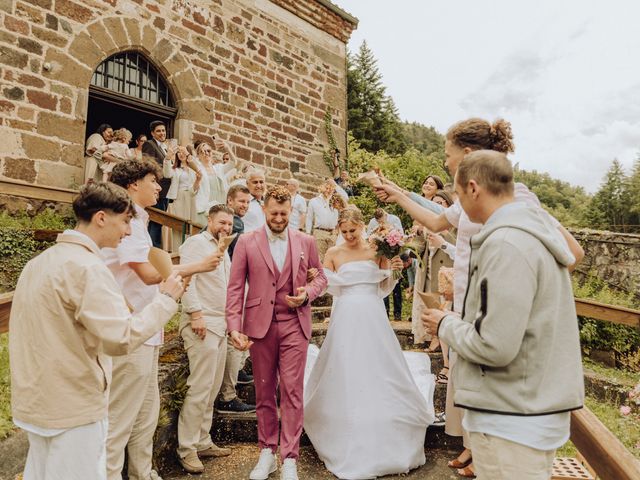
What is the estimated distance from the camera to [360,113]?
98.6 ft

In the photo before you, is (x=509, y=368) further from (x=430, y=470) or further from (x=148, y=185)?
(x=430, y=470)

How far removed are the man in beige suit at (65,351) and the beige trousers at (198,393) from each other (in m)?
1.84

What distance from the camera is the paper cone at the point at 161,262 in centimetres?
273

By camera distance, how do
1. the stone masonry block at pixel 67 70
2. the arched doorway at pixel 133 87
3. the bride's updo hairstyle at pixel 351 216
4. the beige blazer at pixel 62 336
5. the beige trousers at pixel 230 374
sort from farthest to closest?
1. the arched doorway at pixel 133 87
2. the stone masonry block at pixel 67 70
3. the beige trousers at pixel 230 374
4. the bride's updo hairstyle at pixel 351 216
5. the beige blazer at pixel 62 336

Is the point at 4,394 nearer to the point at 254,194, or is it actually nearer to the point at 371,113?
the point at 254,194

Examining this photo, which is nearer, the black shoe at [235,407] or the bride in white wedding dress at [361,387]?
the bride in white wedding dress at [361,387]

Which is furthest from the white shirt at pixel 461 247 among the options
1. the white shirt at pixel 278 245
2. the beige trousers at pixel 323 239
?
the beige trousers at pixel 323 239

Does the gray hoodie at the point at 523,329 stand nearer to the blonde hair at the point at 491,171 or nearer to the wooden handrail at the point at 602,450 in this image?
the blonde hair at the point at 491,171

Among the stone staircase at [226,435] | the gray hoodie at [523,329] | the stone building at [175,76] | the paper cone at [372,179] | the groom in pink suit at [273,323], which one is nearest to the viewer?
the gray hoodie at [523,329]

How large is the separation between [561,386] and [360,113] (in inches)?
1173

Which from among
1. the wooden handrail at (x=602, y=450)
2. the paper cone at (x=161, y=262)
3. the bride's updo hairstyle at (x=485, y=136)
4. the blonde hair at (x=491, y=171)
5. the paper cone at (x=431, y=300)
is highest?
the bride's updo hairstyle at (x=485, y=136)

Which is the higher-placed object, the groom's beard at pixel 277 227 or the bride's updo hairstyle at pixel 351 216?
the bride's updo hairstyle at pixel 351 216

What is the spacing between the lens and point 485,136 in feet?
8.45

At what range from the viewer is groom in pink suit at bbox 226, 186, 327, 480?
367 centimetres
